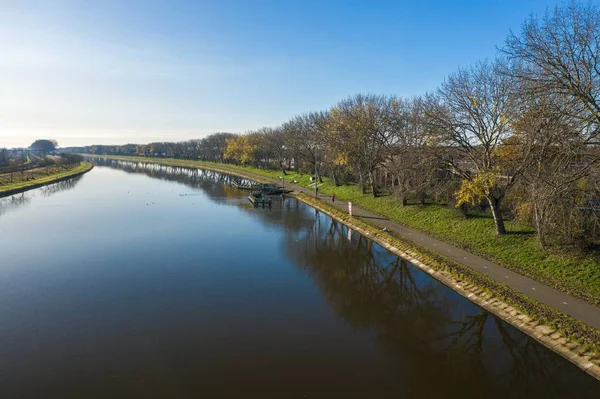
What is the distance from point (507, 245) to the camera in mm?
21141

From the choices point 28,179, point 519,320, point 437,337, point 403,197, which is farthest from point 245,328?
point 28,179

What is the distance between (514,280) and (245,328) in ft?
40.3

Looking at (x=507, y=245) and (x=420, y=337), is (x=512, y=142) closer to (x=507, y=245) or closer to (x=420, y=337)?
(x=507, y=245)

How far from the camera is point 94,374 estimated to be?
1098 centimetres

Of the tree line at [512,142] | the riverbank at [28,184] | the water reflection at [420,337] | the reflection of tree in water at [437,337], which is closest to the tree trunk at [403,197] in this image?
the tree line at [512,142]

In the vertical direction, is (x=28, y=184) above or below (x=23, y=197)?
above

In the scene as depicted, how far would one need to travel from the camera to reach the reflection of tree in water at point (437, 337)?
35.4ft

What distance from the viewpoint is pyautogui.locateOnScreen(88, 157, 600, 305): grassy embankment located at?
1583cm

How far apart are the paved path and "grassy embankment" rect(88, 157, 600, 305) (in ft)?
1.64

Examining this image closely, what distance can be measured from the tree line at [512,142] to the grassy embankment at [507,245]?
39.3 inches

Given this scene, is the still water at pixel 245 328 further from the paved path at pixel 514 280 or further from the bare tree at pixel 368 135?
the bare tree at pixel 368 135

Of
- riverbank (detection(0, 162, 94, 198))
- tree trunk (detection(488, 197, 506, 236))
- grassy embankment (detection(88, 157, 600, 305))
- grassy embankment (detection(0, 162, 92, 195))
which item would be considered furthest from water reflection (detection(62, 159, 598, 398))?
grassy embankment (detection(0, 162, 92, 195))

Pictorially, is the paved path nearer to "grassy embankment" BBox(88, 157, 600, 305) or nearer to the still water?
"grassy embankment" BBox(88, 157, 600, 305)

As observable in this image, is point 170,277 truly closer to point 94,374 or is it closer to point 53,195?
point 94,374
